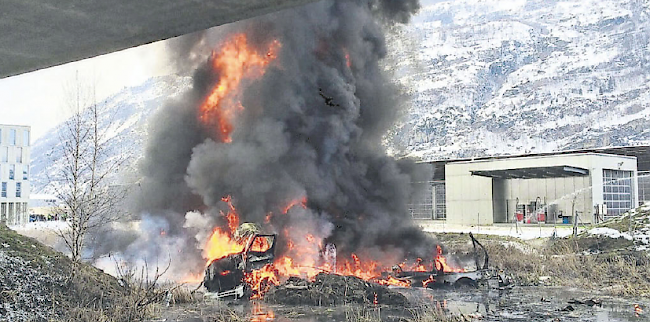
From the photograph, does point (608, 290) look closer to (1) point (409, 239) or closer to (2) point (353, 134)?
(1) point (409, 239)

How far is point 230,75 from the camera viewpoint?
80.1ft

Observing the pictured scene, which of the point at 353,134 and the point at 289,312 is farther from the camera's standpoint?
the point at 353,134

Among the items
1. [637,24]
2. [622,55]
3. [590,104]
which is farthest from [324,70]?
[637,24]

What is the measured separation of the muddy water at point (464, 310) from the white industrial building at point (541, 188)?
15033 millimetres

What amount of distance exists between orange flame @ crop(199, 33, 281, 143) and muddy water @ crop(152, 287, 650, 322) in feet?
30.3

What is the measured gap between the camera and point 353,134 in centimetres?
2383

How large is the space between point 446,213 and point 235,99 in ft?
57.2

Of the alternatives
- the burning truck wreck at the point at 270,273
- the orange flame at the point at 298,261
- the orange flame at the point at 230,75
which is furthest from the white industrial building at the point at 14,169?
the burning truck wreck at the point at 270,273

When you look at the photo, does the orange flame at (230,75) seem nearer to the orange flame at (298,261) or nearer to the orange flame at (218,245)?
the orange flame at (298,261)

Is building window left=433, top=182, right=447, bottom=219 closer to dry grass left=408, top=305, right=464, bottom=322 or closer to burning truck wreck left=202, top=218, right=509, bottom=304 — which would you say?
burning truck wreck left=202, top=218, right=509, bottom=304

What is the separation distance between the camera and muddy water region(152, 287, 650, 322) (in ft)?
44.7

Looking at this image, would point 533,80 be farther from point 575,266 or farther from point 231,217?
point 231,217

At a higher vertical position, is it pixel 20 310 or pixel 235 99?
pixel 235 99

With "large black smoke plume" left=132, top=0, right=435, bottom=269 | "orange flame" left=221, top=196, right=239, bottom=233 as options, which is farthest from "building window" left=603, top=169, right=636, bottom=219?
"orange flame" left=221, top=196, right=239, bottom=233
